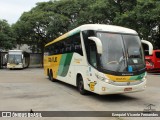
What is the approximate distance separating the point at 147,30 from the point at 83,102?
75.8ft

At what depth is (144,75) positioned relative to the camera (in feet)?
38.9

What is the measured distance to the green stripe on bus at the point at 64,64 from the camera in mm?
15663

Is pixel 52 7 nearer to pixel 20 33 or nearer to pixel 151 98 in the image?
pixel 20 33

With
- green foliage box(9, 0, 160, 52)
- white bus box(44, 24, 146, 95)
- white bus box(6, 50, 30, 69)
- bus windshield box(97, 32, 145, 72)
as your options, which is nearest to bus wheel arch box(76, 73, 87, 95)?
white bus box(44, 24, 146, 95)

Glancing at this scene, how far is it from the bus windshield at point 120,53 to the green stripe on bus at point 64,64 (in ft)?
12.6

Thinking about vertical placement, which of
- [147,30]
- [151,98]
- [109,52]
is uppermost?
[147,30]

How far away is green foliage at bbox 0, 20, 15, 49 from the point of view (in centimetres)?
4409

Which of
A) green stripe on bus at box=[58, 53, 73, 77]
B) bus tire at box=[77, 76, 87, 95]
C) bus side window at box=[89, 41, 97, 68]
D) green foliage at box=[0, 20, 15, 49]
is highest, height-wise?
green foliage at box=[0, 20, 15, 49]

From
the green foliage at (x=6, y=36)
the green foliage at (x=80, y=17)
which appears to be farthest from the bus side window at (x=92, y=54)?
the green foliage at (x=6, y=36)

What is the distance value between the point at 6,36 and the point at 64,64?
29.8 metres

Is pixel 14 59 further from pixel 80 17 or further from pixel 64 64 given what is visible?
pixel 64 64

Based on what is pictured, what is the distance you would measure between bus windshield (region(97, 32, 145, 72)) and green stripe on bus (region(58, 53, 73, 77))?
3.84 meters

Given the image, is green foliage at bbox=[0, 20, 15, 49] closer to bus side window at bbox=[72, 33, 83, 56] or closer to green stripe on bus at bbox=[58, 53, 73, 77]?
green stripe on bus at bbox=[58, 53, 73, 77]

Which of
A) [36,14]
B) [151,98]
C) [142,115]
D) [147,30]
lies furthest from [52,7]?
[142,115]
